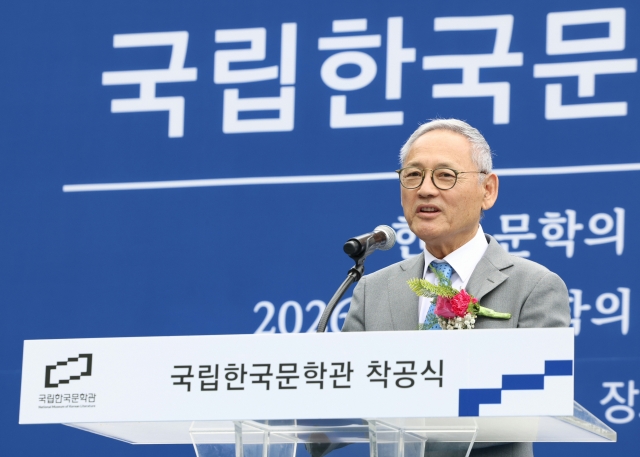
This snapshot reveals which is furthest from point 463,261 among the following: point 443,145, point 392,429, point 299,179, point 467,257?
point 299,179

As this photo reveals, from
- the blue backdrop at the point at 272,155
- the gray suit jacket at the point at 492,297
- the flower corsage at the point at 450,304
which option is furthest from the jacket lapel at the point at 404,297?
the blue backdrop at the point at 272,155

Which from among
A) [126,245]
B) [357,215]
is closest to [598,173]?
[357,215]

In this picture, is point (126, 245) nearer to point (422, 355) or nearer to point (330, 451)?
point (330, 451)

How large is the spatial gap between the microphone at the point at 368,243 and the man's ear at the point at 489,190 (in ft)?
0.98

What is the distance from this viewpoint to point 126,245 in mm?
3574

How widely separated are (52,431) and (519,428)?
221cm

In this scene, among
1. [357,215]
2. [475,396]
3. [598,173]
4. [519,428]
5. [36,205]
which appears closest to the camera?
[475,396]

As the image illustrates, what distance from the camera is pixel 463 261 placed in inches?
90.4

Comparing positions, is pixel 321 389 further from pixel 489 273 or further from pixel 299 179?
pixel 299 179

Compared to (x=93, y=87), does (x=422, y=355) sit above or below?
below

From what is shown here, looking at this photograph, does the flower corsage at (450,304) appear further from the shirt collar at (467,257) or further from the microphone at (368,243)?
the shirt collar at (467,257)

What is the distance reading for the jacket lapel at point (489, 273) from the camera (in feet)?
7.10

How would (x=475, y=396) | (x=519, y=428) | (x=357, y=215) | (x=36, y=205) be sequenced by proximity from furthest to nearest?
(x=36, y=205) < (x=357, y=215) < (x=519, y=428) < (x=475, y=396)

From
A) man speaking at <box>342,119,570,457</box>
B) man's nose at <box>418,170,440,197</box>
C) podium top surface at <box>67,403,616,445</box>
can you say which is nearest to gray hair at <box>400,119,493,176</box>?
man speaking at <box>342,119,570,457</box>
